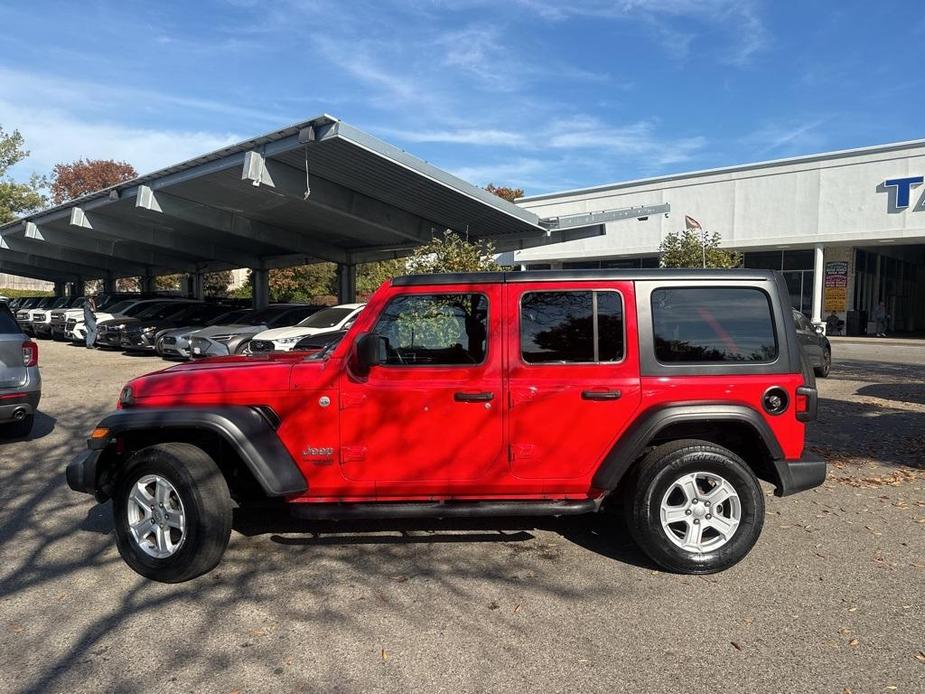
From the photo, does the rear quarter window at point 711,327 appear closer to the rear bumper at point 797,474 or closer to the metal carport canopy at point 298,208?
the rear bumper at point 797,474

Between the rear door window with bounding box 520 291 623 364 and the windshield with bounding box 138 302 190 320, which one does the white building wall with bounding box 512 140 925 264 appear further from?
the rear door window with bounding box 520 291 623 364

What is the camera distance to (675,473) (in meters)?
3.89

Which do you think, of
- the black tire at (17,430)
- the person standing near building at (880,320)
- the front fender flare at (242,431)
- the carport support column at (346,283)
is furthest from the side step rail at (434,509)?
the person standing near building at (880,320)

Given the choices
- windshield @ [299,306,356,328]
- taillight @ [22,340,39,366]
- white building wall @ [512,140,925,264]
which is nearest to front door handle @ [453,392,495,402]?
taillight @ [22,340,39,366]

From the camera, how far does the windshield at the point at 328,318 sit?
14094 mm

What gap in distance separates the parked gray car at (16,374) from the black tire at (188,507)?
3839 mm

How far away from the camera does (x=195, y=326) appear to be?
18.5m

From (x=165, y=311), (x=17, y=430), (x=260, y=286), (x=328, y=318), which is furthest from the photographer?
(x=260, y=286)

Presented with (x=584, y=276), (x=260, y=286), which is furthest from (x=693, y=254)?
(x=584, y=276)

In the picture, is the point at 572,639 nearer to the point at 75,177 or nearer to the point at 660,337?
the point at 660,337

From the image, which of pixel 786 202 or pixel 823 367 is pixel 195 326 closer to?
pixel 823 367

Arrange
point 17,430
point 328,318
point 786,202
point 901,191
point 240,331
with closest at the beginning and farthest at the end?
point 17,430, point 328,318, point 240,331, point 901,191, point 786,202

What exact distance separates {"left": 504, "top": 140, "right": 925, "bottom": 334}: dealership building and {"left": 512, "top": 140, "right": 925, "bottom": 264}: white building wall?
0.13 ft

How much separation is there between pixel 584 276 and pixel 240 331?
41.2ft
